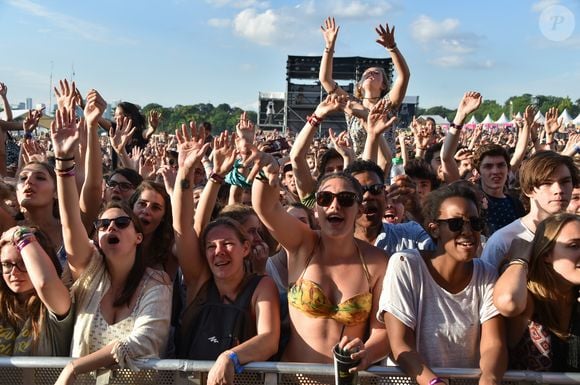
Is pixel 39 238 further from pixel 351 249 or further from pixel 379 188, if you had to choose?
pixel 379 188

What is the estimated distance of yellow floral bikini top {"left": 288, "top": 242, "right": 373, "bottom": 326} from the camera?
290 centimetres

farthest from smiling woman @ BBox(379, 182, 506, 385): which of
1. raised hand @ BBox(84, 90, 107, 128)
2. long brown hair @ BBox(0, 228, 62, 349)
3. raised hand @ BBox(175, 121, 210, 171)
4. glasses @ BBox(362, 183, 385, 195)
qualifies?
raised hand @ BBox(84, 90, 107, 128)

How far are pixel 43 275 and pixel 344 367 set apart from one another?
159cm

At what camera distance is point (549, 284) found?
9.02 feet

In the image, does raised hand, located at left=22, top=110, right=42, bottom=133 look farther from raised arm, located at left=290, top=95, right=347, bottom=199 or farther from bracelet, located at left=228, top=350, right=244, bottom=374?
bracelet, located at left=228, top=350, right=244, bottom=374

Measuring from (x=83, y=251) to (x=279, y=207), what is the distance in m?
1.09

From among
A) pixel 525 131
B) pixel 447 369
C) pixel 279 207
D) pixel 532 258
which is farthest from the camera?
pixel 525 131

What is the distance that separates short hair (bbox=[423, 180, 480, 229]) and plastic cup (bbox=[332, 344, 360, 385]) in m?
0.86

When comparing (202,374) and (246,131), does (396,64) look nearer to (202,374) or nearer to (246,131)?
(246,131)

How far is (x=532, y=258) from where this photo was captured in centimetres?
281

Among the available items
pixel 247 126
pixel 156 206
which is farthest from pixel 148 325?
pixel 247 126

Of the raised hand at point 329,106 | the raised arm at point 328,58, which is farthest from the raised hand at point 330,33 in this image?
the raised hand at point 329,106

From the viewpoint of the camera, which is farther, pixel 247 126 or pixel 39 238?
pixel 247 126

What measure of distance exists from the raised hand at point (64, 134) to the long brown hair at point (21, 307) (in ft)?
1.50
